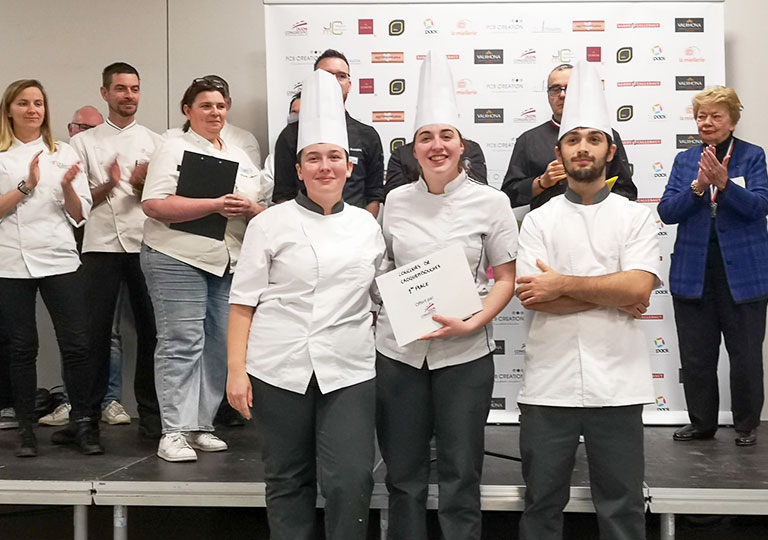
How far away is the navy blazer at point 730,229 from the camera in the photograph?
356cm

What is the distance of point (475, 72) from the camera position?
4.30 m

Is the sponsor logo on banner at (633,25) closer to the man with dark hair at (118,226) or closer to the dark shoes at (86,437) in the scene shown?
the man with dark hair at (118,226)

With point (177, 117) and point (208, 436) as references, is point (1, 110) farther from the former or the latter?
point (208, 436)

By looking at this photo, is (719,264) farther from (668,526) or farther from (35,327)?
(35,327)

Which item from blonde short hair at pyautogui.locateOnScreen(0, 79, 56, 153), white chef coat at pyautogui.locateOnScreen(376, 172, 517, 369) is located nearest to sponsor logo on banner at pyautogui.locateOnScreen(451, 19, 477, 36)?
white chef coat at pyautogui.locateOnScreen(376, 172, 517, 369)

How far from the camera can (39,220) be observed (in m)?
3.41

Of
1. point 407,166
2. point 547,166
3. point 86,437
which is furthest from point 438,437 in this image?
point 86,437

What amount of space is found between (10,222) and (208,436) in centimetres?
122

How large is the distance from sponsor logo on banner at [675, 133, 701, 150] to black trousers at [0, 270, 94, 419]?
3.03 m

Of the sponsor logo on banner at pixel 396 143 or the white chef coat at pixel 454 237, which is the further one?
the sponsor logo on banner at pixel 396 143

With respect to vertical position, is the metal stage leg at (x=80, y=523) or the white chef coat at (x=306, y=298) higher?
the white chef coat at (x=306, y=298)

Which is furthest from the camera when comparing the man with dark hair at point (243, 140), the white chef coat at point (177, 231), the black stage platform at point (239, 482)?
the man with dark hair at point (243, 140)

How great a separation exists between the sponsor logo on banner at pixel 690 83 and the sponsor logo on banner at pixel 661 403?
161cm

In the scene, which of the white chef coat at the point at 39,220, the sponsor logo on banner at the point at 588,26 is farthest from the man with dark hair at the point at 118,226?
the sponsor logo on banner at the point at 588,26
